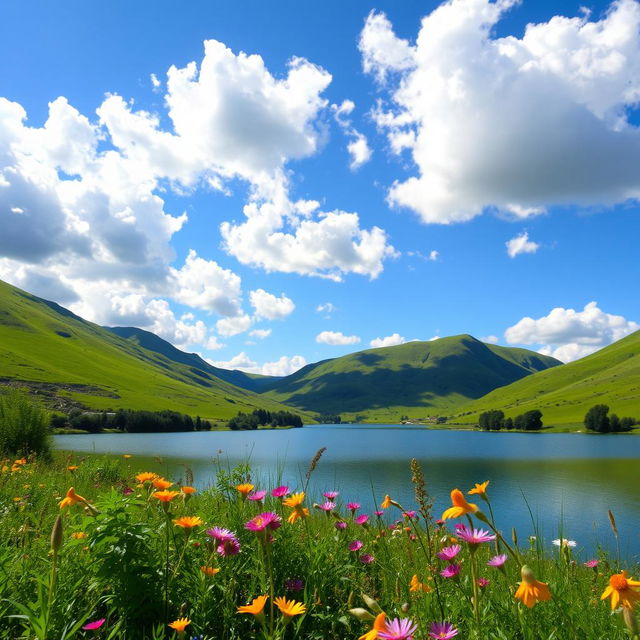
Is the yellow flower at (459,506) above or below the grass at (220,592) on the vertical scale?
above

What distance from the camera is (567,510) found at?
2911 cm

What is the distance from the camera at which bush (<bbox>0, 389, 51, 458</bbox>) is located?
19438 mm

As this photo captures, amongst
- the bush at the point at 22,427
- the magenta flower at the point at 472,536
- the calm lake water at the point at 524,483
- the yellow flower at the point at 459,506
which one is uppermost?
the yellow flower at the point at 459,506

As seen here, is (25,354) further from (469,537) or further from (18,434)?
(469,537)

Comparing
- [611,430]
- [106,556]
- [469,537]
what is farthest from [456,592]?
[611,430]

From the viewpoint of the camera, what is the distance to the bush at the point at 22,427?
19438 millimetres

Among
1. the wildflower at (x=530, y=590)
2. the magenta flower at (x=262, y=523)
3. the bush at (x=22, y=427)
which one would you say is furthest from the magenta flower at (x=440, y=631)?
the bush at (x=22, y=427)

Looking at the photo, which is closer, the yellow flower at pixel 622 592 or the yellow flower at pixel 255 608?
the yellow flower at pixel 622 592

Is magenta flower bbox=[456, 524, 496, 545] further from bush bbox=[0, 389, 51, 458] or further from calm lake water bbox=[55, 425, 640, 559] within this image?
bush bbox=[0, 389, 51, 458]

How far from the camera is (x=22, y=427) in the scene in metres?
20.1

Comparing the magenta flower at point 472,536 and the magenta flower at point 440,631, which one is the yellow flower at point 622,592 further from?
the magenta flower at point 440,631

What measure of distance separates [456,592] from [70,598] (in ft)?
10.5

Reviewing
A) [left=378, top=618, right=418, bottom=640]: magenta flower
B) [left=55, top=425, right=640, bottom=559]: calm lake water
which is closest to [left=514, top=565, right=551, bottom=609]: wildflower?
[left=378, top=618, right=418, bottom=640]: magenta flower

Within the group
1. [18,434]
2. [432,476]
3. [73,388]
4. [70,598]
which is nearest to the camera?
[70,598]
